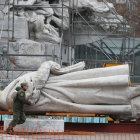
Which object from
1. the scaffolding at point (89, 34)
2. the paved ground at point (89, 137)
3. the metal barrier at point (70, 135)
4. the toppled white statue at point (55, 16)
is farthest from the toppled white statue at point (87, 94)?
the toppled white statue at point (55, 16)

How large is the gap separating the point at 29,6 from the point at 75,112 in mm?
9615

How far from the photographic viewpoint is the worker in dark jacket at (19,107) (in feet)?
37.9

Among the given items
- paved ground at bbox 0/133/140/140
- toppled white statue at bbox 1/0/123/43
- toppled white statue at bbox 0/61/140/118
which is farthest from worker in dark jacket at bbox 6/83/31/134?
toppled white statue at bbox 1/0/123/43

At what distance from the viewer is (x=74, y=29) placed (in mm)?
25188

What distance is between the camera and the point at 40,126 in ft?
39.2

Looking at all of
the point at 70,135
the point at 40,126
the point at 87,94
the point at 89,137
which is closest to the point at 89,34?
the point at 87,94

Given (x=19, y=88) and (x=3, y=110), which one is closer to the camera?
(x=19, y=88)

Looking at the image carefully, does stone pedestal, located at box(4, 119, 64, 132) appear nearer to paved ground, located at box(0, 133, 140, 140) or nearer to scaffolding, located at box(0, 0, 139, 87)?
paved ground, located at box(0, 133, 140, 140)

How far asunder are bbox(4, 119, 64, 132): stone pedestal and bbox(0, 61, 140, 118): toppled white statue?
60cm

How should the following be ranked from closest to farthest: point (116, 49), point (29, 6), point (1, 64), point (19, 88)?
point (19, 88) → point (1, 64) → point (29, 6) → point (116, 49)

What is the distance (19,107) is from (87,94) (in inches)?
66.0

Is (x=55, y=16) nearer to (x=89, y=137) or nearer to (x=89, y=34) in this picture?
(x=89, y=34)

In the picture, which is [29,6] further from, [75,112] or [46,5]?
[75,112]

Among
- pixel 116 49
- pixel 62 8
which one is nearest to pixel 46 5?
pixel 62 8
